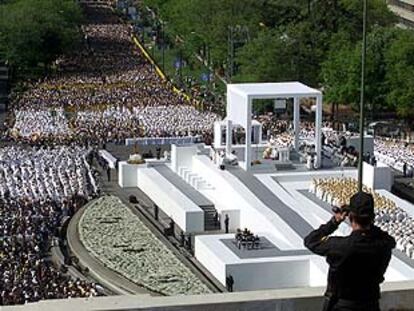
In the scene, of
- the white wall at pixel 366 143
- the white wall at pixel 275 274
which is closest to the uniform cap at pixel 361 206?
the white wall at pixel 275 274

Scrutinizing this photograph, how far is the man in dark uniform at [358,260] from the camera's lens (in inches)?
299

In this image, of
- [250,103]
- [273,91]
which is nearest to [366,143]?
[273,91]

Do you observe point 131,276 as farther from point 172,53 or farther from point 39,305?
point 172,53

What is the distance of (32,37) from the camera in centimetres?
7344

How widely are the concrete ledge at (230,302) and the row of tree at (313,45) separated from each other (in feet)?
156

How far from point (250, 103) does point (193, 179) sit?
3.36 metres

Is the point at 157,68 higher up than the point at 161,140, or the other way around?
the point at 157,68

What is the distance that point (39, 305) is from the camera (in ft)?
27.4

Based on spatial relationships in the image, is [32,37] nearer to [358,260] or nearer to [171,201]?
[171,201]

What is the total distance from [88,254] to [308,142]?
12.7 meters

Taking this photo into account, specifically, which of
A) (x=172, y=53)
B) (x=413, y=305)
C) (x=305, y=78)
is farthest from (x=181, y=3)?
(x=413, y=305)

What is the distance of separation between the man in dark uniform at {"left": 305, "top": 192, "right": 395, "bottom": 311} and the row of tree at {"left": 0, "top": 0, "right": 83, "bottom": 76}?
219ft

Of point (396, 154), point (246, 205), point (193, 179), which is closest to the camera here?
point (246, 205)

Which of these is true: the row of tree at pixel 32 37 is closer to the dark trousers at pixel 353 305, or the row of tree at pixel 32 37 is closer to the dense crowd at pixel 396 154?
the dense crowd at pixel 396 154
